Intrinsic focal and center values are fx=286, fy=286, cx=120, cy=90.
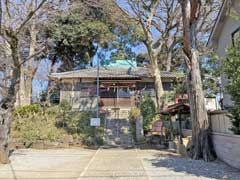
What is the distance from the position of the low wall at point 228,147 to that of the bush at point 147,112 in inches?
305

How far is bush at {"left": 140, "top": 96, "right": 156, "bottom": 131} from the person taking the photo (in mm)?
18327

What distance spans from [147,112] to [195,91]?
829cm

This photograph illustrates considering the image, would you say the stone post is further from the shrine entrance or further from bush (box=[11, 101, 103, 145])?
the shrine entrance

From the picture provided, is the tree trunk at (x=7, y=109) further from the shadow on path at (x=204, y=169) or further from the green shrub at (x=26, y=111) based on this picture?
the green shrub at (x=26, y=111)


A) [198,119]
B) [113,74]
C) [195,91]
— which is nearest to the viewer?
[198,119]

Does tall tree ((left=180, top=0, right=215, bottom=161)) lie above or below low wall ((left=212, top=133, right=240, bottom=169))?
above

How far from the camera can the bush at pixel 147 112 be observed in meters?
18.3

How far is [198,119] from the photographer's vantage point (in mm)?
11227

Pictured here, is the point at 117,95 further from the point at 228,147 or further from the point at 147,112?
the point at 228,147

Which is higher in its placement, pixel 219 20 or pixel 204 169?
pixel 219 20

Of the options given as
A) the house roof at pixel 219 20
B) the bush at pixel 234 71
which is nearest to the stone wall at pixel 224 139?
the bush at pixel 234 71

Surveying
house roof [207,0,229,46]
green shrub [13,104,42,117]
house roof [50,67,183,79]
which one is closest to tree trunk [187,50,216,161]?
house roof [207,0,229,46]

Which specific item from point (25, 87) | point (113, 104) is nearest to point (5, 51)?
point (25, 87)

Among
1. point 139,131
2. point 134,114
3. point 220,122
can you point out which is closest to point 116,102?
point 134,114
